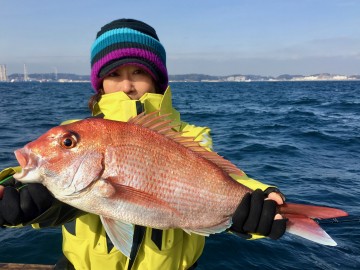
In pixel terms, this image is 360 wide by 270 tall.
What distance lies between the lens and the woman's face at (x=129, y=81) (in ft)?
11.6

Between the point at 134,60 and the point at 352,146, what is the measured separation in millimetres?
13483

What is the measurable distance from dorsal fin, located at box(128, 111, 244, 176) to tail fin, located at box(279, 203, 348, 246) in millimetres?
505

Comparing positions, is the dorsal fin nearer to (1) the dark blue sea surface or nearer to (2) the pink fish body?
(2) the pink fish body

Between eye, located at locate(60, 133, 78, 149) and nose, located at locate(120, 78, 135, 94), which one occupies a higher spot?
nose, located at locate(120, 78, 135, 94)

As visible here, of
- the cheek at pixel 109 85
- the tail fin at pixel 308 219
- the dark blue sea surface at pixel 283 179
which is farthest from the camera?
the dark blue sea surface at pixel 283 179

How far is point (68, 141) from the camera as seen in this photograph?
96.4 inches

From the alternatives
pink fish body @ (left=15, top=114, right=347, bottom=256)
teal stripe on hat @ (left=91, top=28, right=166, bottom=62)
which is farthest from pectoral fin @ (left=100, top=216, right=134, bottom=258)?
teal stripe on hat @ (left=91, top=28, right=166, bottom=62)

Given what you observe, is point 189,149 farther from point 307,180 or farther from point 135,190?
point 307,180

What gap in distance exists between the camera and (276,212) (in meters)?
2.77

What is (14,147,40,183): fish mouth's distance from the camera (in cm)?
235

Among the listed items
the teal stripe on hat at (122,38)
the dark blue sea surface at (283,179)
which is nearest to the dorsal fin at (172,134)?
the teal stripe on hat at (122,38)

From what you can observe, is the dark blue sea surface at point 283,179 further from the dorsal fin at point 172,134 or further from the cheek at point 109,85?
the cheek at point 109,85

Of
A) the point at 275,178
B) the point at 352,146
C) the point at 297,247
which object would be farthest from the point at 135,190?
the point at 352,146

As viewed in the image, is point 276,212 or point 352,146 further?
point 352,146
